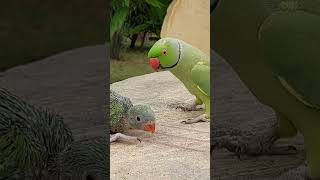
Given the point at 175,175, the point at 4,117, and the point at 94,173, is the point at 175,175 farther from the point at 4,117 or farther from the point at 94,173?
the point at 4,117

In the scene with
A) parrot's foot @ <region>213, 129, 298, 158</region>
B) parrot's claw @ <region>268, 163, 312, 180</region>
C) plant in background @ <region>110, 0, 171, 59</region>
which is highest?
parrot's foot @ <region>213, 129, 298, 158</region>

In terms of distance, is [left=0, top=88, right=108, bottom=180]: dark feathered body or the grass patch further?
the grass patch

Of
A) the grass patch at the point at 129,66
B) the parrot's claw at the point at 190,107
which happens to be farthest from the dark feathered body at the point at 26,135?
the grass patch at the point at 129,66

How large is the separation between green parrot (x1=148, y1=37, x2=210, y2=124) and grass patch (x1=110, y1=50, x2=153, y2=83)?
1.44m

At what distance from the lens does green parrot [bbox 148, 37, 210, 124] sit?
9.46 ft

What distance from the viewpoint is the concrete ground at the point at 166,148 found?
211cm

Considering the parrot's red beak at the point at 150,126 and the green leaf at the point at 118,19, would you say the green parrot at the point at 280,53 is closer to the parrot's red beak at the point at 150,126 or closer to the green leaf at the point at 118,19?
the parrot's red beak at the point at 150,126

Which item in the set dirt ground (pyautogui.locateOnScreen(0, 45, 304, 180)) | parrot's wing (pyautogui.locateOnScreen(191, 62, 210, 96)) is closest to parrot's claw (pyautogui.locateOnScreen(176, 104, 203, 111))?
parrot's wing (pyautogui.locateOnScreen(191, 62, 210, 96))

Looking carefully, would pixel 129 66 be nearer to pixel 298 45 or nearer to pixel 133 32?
pixel 133 32

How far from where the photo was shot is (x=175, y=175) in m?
2.06

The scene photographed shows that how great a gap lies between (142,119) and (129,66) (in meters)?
2.36

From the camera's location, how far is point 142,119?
2.65 meters

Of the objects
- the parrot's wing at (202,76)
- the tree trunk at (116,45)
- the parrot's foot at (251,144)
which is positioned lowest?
the tree trunk at (116,45)

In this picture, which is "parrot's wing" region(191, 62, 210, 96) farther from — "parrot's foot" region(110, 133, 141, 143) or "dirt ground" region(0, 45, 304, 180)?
"dirt ground" region(0, 45, 304, 180)
